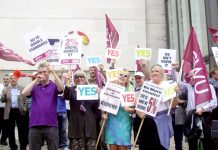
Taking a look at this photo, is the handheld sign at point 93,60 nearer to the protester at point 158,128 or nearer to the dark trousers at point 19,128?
the dark trousers at point 19,128

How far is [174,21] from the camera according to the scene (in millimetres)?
15281

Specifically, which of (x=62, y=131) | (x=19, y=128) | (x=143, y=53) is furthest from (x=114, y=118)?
(x=143, y=53)

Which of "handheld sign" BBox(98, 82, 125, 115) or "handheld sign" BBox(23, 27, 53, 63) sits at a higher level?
"handheld sign" BBox(23, 27, 53, 63)

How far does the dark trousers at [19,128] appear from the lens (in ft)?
26.3

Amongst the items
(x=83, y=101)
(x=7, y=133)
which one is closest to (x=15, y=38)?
(x=7, y=133)

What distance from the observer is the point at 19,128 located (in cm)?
812

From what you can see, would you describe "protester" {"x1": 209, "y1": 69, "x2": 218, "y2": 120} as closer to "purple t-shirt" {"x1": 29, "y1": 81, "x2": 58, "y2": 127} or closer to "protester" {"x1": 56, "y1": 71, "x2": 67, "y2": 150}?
"purple t-shirt" {"x1": 29, "y1": 81, "x2": 58, "y2": 127}

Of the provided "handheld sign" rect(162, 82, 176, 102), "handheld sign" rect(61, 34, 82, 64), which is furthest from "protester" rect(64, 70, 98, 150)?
"handheld sign" rect(162, 82, 176, 102)

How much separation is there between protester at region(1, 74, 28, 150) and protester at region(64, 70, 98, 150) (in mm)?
2421

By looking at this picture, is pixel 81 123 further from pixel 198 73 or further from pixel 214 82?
pixel 214 82

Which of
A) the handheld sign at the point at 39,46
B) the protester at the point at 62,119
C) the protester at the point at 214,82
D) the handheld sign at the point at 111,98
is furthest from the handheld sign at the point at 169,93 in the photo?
the protester at the point at 62,119

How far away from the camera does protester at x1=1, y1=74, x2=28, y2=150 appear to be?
8.09m

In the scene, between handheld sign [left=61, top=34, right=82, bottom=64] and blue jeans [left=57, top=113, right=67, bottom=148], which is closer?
handheld sign [left=61, top=34, right=82, bottom=64]

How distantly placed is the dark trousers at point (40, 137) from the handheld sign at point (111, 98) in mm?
992
